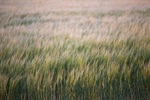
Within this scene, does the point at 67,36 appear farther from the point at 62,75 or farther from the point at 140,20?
the point at 140,20

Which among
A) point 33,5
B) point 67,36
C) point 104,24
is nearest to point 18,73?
point 67,36

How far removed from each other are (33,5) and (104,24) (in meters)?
0.59

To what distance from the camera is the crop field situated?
4.22ft

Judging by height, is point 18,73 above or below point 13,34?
below

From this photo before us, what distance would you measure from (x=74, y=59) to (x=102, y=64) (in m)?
0.20

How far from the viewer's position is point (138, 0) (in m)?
1.65

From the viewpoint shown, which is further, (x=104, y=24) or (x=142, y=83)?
(x=104, y=24)

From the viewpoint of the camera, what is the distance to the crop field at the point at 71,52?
1.29m

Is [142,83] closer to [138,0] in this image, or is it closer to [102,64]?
[102,64]

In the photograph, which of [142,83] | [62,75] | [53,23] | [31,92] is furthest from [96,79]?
[53,23]

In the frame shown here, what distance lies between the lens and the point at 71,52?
4.48 feet

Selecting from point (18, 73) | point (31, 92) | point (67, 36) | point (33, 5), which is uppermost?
point (33, 5)

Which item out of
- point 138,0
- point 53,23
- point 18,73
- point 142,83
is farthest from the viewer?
point 138,0

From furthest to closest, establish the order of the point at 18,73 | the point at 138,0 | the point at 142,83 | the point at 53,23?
the point at 138,0 → the point at 53,23 → the point at 142,83 → the point at 18,73
